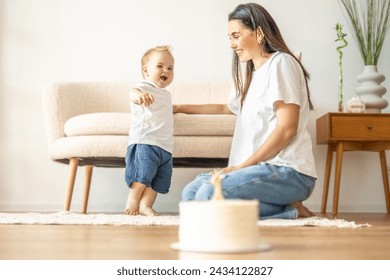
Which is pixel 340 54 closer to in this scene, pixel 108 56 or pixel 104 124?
pixel 108 56

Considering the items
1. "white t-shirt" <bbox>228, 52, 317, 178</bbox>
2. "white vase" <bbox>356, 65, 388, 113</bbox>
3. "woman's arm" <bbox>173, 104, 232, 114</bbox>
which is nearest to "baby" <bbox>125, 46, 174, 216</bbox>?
"woman's arm" <bbox>173, 104, 232, 114</bbox>

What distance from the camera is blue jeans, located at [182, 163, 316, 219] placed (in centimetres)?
171

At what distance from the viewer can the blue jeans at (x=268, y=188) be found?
171cm

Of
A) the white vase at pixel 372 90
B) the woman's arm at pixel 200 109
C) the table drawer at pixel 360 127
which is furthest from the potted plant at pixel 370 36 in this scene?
the woman's arm at pixel 200 109

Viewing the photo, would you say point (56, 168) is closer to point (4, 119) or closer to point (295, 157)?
point (4, 119)

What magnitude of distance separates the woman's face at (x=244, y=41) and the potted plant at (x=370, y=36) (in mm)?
1201

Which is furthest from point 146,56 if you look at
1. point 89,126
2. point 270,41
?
point 270,41

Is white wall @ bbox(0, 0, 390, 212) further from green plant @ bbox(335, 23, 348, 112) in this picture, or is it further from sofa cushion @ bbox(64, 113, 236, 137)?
sofa cushion @ bbox(64, 113, 236, 137)

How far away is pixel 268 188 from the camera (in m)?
1.75

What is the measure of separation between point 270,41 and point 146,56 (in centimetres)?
56

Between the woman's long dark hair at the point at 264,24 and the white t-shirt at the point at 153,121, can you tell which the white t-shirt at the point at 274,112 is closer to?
the woman's long dark hair at the point at 264,24

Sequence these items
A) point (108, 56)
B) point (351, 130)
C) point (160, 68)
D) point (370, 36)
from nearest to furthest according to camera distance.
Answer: point (160, 68), point (351, 130), point (370, 36), point (108, 56)

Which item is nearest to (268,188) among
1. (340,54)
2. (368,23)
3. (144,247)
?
(144,247)

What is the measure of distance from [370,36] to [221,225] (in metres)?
2.63
